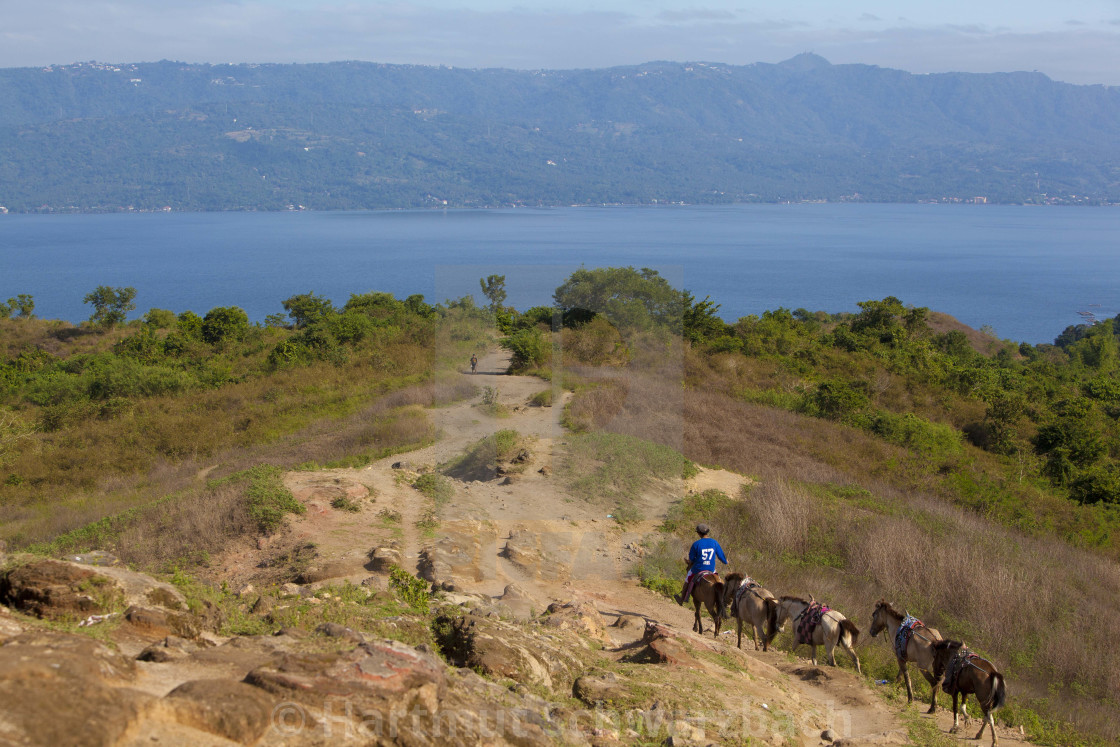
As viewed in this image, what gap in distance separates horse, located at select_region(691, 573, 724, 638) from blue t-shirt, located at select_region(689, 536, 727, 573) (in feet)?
0.36

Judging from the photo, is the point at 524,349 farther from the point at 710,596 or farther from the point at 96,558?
the point at 96,558

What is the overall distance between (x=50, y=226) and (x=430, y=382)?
196972mm

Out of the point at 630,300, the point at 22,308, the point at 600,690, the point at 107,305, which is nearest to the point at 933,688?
the point at 600,690

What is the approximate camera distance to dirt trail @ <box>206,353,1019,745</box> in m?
6.56

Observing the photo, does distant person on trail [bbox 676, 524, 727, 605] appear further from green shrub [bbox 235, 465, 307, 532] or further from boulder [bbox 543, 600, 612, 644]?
green shrub [bbox 235, 465, 307, 532]

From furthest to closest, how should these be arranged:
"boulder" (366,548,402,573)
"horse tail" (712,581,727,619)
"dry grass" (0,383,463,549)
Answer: "dry grass" (0,383,463,549), "boulder" (366,548,402,573), "horse tail" (712,581,727,619)

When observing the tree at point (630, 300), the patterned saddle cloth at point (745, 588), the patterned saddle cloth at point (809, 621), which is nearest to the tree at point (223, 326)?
the tree at point (630, 300)

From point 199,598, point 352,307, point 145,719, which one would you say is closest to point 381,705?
point 145,719

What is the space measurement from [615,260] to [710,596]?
7639cm

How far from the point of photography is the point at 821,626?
7098mm

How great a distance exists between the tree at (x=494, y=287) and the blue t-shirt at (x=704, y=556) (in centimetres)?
550

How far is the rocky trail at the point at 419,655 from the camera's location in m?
3.50

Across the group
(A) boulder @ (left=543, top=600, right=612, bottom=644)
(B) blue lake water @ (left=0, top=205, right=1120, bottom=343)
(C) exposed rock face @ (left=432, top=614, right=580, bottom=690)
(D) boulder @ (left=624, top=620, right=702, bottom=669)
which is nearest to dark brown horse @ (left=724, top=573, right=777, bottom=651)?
(D) boulder @ (left=624, top=620, right=702, bottom=669)

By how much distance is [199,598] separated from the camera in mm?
5574
